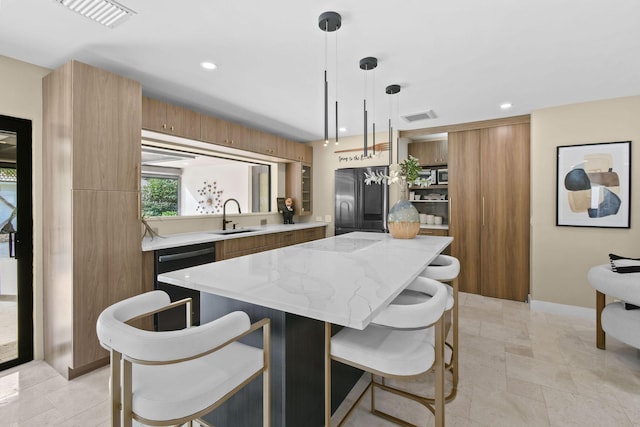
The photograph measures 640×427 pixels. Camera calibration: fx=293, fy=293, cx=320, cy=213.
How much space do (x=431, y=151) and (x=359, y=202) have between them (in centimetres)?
150

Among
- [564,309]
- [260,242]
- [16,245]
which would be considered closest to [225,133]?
[260,242]

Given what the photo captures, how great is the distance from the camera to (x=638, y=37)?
6.83 ft

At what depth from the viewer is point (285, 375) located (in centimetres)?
137

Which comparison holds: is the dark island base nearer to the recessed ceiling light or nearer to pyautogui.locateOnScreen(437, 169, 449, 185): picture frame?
the recessed ceiling light

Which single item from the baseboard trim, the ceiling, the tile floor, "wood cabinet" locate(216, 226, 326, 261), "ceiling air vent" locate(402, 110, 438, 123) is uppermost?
"ceiling air vent" locate(402, 110, 438, 123)

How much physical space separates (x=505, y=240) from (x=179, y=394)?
4.27 metres

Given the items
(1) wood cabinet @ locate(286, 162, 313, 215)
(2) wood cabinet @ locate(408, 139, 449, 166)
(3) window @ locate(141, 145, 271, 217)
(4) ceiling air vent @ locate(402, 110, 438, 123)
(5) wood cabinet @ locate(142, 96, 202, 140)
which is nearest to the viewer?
(5) wood cabinet @ locate(142, 96, 202, 140)

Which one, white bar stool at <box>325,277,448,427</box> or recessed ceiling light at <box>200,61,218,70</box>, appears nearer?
white bar stool at <box>325,277,448,427</box>

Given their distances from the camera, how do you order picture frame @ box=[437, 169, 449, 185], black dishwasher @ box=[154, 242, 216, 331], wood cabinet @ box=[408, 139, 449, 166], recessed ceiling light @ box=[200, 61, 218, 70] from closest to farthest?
recessed ceiling light @ box=[200, 61, 218, 70]
black dishwasher @ box=[154, 242, 216, 331]
picture frame @ box=[437, 169, 449, 185]
wood cabinet @ box=[408, 139, 449, 166]

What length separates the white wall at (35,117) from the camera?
91.3 inches

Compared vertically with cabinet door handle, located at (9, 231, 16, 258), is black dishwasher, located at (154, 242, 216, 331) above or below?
below

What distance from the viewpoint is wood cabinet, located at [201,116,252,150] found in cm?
344

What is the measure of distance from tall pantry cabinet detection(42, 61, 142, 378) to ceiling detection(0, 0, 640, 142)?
329 millimetres

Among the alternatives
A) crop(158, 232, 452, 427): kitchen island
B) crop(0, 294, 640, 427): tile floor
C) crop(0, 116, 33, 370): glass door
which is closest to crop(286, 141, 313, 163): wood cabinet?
crop(0, 116, 33, 370): glass door
